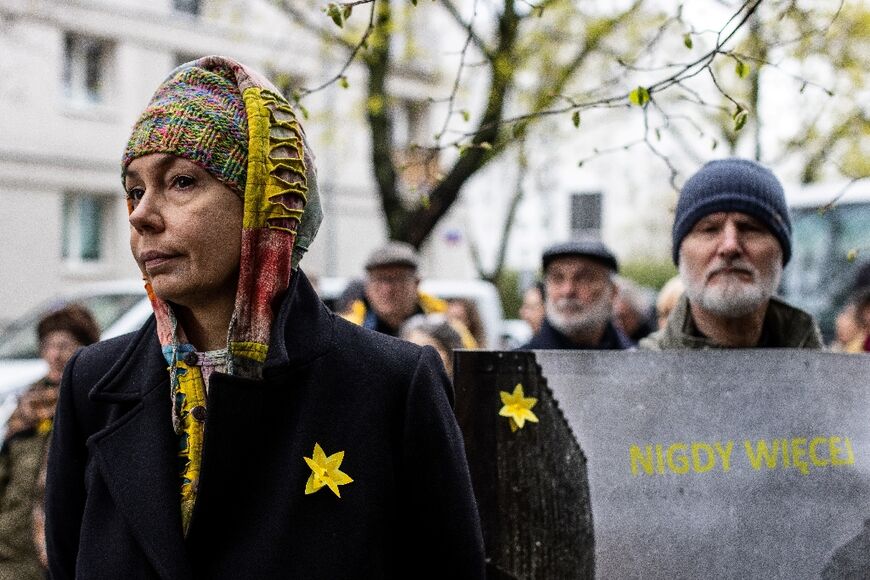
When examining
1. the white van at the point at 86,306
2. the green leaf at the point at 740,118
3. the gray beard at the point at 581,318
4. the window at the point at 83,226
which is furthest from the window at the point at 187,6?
the green leaf at the point at 740,118

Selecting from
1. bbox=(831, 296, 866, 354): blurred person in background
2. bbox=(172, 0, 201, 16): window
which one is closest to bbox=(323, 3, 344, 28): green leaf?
bbox=(831, 296, 866, 354): blurred person in background

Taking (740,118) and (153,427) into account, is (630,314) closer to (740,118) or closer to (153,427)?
(740,118)

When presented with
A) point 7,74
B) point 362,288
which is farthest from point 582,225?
point 362,288

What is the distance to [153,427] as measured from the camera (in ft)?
6.55

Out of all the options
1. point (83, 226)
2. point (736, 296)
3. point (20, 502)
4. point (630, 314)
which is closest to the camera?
point (736, 296)

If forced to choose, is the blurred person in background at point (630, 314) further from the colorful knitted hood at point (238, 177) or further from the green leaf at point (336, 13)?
the colorful knitted hood at point (238, 177)

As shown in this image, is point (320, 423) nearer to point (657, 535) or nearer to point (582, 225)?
point (657, 535)

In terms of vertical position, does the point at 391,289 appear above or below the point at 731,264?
above

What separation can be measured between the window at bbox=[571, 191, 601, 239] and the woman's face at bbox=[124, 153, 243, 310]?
28.1 meters

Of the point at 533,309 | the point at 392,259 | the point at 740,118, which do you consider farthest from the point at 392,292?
the point at 740,118

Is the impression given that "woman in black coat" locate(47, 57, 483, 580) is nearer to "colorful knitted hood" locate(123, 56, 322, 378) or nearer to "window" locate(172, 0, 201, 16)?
"colorful knitted hood" locate(123, 56, 322, 378)

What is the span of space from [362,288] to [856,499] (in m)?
5.30

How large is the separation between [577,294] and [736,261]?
231cm

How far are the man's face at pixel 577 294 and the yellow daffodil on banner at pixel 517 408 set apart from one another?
277 cm
